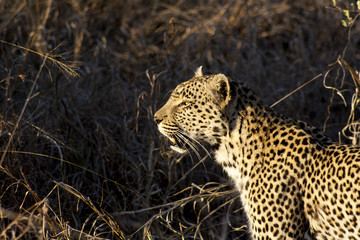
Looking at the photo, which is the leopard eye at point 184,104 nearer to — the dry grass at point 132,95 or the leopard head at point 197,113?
the leopard head at point 197,113

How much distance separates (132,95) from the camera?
6.93 metres

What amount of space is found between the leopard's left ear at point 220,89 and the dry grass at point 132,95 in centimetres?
90

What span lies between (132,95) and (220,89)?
2255 mm

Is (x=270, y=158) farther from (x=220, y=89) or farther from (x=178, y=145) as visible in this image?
(x=178, y=145)

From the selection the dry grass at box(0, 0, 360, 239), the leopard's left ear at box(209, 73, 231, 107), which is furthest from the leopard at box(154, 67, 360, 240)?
the dry grass at box(0, 0, 360, 239)

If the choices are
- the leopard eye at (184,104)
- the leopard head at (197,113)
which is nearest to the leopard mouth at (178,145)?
the leopard head at (197,113)

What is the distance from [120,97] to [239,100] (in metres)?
2.20

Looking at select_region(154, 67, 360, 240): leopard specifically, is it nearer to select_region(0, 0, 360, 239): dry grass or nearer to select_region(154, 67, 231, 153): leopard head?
select_region(154, 67, 231, 153): leopard head

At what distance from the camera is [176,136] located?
5168 mm

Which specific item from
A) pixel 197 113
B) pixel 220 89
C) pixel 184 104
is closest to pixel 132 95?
pixel 184 104

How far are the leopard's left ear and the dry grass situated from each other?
0.90 m

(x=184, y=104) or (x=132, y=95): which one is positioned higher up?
(x=184, y=104)

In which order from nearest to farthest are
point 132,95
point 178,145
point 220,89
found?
→ point 220,89, point 178,145, point 132,95

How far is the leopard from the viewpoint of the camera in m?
4.37
